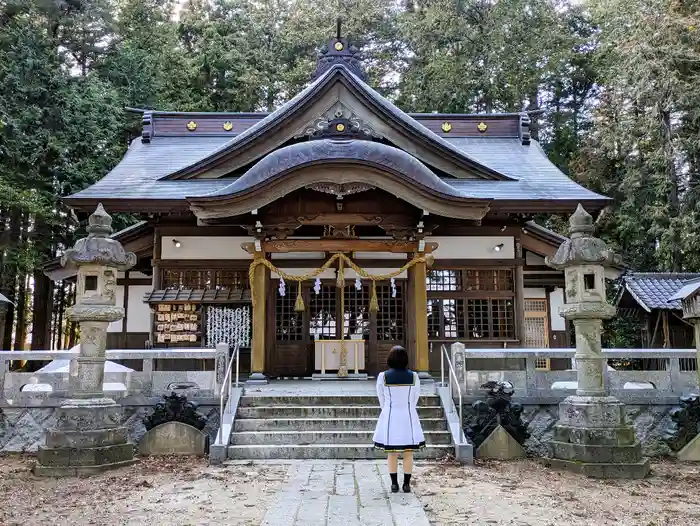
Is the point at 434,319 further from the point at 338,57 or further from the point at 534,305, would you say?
the point at 338,57

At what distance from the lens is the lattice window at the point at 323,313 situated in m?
12.7

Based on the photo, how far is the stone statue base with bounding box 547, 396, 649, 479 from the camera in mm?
7223

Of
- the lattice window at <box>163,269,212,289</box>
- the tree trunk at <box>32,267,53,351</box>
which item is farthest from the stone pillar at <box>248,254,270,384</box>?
the tree trunk at <box>32,267,53,351</box>

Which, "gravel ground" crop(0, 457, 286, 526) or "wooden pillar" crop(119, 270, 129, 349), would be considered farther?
"wooden pillar" crop(119, 270, 129, 349)

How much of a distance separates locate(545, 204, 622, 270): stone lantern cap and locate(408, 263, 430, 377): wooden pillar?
352 cm

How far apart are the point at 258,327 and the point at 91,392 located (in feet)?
12.7

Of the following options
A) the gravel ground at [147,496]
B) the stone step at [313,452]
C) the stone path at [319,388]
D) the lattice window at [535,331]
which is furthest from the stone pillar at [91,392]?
the lattice window at [535,331]

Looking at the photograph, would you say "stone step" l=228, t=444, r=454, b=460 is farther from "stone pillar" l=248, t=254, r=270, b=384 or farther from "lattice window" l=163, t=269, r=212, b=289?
"lattice window" l=163, t=269, r=212, b=289

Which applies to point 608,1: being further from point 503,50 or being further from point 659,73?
point 659,73

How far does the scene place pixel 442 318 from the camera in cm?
1291

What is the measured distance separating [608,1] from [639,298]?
14540 mm

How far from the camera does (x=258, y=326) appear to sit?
37.0 ft

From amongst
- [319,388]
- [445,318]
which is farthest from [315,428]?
[445,318]

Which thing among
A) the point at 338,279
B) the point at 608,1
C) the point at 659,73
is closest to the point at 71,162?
the point at 338,279
